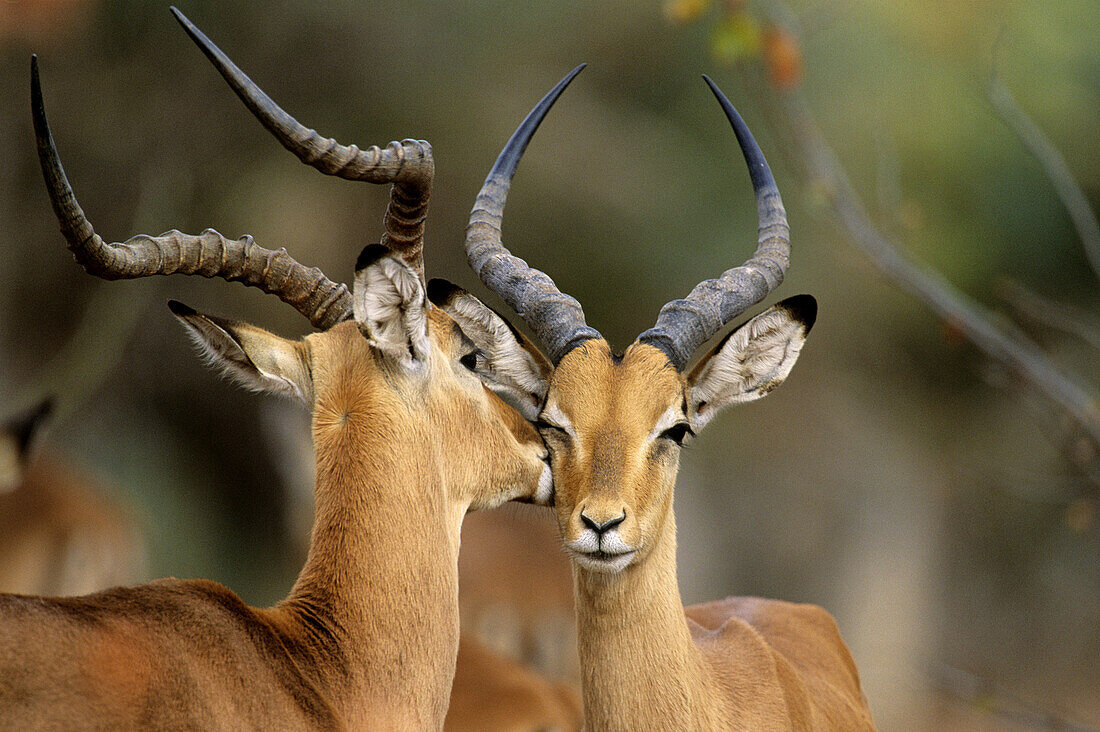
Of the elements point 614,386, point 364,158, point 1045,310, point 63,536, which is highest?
point 1045,310

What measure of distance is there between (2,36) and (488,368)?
574 centimetres

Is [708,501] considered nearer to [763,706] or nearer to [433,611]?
[763,706]

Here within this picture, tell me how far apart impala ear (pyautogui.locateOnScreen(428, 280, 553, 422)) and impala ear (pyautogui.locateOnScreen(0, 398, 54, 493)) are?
3.98 meters

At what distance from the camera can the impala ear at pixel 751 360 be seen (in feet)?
15.5

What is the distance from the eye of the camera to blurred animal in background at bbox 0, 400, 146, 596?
7816 mm

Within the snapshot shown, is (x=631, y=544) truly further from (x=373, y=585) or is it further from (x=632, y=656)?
(x=373, y=585)

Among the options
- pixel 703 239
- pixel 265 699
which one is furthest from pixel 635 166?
pixel 265 699

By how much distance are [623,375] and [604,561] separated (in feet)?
2.54

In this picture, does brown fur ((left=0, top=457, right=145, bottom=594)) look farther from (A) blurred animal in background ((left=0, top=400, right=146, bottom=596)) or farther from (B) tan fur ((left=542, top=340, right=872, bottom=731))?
(B) tan fur ((left=542, top=340, right=872, bottom=731))

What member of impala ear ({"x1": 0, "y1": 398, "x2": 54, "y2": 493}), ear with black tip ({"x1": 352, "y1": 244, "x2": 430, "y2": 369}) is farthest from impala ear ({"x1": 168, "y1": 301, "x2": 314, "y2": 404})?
impala ear ({"x1": 0, "y1": 398, "x2": 54, "y2": 493})

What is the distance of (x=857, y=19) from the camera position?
1030 centimetres

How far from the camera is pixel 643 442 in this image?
173 inches

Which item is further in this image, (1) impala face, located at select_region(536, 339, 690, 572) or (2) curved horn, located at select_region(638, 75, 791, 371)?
(2) curved horn, located at select_region(638, 75, 791, 371)

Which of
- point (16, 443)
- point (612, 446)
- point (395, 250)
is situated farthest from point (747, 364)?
point (16, 443)
